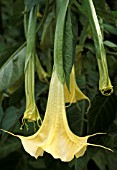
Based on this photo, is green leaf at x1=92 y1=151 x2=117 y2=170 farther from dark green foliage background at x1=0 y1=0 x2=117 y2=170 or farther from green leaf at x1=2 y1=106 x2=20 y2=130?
green leaf at x1=2 y1=106 x2=20 y2=130

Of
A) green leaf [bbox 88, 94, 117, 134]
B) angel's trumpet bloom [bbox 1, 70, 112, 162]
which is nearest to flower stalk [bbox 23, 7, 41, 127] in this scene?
angel's trumpet bloom [bbox 1, 70, 112, 162]

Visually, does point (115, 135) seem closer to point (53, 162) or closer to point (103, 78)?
point (53, 162)

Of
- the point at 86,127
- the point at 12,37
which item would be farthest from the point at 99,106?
the point at 12,37

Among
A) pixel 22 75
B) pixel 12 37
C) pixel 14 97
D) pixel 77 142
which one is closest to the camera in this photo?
pixel 77 142

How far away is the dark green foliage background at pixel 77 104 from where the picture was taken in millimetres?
747

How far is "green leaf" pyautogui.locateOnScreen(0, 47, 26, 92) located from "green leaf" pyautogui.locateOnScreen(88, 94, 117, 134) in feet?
0.47

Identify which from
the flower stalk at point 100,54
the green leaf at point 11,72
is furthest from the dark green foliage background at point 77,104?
A: the flower stalk at point 100,54

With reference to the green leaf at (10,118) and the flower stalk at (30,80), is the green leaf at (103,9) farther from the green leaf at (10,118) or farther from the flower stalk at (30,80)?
the green leaf at (10,118)

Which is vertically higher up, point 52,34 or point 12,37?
point 52,34

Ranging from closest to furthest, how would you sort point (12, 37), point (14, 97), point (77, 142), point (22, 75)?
point (77, 142) → point (22, 75) → point (14, 97) → point (12, 37)

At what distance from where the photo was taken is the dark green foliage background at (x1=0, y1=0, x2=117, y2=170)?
747 mm

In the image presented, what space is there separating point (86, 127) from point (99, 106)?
0.15ft

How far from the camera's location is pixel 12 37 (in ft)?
4.27

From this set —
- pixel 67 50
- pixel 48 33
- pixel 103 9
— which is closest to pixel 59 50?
pixel 67 50
